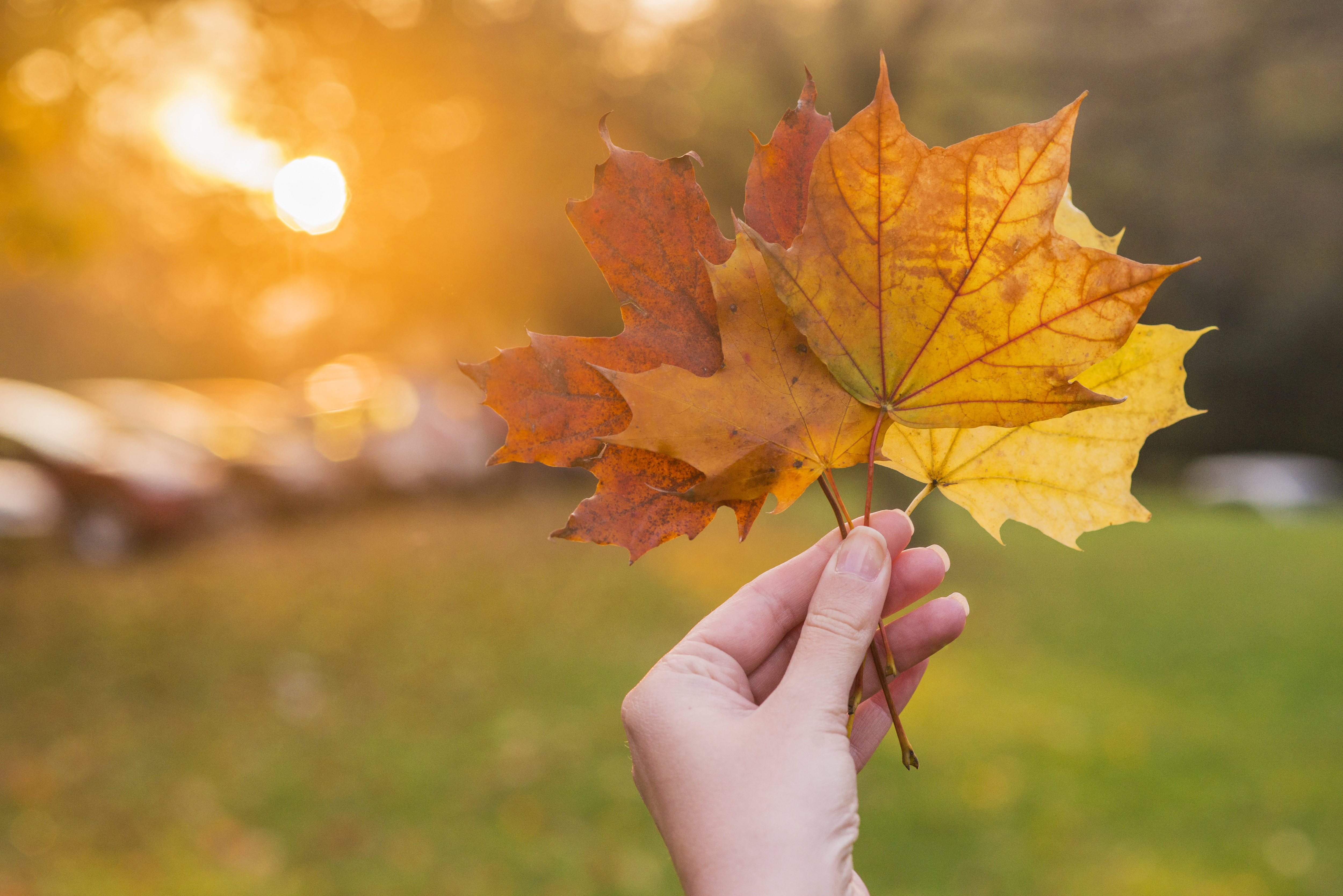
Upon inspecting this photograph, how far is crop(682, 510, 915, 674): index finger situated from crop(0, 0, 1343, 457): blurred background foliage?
5825 millimetres

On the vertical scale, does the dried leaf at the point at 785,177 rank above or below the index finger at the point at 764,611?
above

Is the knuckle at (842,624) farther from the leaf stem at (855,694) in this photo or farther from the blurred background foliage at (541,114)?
the blurred background foliage at (541,114)

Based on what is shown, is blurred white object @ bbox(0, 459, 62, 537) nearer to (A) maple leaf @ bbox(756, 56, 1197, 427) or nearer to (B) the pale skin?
(B) the pale skin

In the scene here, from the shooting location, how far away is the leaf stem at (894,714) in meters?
1.13

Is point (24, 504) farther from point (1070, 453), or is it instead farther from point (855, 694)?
point (1070, 453)

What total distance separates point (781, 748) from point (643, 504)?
16.8 inches

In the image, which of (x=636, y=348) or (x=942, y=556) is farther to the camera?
(x=942, y=556)

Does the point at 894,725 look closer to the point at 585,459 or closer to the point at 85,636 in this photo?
the point at 585,459

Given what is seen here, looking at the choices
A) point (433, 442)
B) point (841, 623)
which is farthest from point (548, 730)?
point (433, 442)

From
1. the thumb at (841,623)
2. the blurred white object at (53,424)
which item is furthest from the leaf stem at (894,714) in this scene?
Answer: the blurred white object at (53,424)

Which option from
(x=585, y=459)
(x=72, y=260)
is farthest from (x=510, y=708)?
(x=585, y=459)

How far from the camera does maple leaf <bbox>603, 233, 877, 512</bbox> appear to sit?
1.10 meters

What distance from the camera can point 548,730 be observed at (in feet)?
19.4

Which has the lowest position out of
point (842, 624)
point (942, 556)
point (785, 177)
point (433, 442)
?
point (842, 624)
